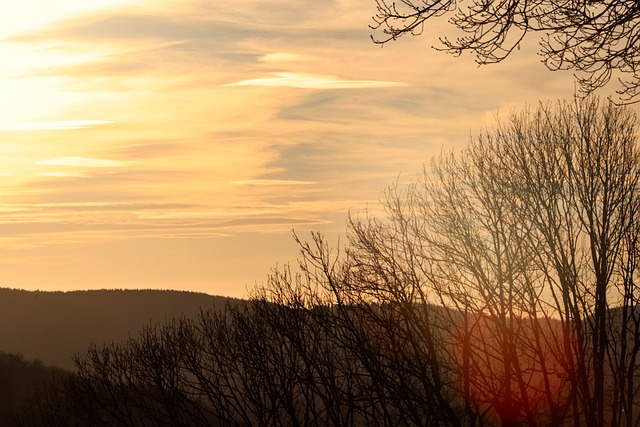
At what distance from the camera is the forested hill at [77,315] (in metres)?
130

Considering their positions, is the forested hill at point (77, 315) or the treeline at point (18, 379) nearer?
the treeline at point (18, 379)

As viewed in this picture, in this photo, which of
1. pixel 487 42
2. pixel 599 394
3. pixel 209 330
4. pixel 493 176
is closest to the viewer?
pixel 487 42

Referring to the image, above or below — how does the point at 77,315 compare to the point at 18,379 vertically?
→ above

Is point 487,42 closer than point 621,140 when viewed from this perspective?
Yes

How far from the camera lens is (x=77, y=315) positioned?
144625 mm

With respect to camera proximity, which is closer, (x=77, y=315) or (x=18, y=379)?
(x=18, y=379)

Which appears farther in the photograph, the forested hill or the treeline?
the forested hill

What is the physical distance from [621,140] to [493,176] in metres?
3.84

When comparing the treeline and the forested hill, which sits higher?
the forested hill

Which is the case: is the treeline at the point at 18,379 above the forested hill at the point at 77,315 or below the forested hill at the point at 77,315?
below

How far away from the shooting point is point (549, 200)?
81.7ft

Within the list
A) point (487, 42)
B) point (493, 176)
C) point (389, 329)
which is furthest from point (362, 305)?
point (487, 42)

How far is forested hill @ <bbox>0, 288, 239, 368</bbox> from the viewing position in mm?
130000

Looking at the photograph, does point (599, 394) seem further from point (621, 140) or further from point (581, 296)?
point (621, 140)
